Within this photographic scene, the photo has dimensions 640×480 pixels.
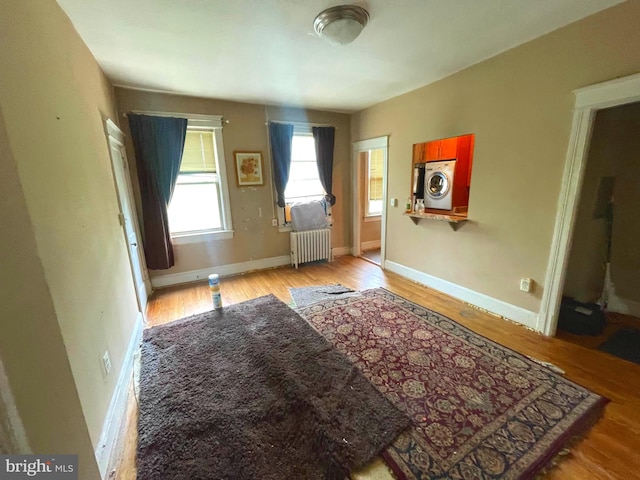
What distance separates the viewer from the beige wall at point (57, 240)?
74cm

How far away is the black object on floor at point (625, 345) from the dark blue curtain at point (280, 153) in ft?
13.1

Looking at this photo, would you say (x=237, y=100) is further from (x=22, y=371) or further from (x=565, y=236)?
(x=565, y=236)

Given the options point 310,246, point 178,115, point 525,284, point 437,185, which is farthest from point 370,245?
point 178,115

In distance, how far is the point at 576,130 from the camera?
2.06 meters

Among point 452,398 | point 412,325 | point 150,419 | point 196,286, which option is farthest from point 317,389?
point 196,286

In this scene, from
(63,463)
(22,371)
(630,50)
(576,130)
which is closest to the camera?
(22,371)

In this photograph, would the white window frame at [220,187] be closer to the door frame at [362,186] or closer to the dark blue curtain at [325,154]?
the dark blue curtain at [325,154]

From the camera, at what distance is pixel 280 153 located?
414 centimetres

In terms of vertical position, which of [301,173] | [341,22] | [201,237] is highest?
[341,22]

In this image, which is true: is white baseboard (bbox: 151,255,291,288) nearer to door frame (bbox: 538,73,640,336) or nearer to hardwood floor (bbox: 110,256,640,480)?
hardwood floor (bbox: 110,256,640,480)

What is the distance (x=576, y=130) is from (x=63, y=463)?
3425mm

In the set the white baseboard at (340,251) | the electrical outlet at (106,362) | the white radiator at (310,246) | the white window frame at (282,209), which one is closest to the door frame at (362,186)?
the white baseboard at (340,251)

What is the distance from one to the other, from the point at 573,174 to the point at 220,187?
13.0 ft

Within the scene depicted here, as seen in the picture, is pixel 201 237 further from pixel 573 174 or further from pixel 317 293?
pixel 573 174
